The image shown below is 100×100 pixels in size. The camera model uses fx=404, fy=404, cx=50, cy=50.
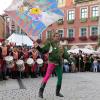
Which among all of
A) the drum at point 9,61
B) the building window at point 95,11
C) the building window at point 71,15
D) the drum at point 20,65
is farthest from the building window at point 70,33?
the drum at point 9,61

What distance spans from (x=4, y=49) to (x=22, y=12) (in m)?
1.78

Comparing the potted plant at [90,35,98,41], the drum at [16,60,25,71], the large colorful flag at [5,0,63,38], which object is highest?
the large colorful flag at [5,0,63,38]

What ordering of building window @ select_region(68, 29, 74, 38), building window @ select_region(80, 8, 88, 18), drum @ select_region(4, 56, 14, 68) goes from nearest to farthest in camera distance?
1. drum @ select_region(4, 56, 14, 68)
2. building window @ select_region(80, 8, 88, 18)
3. building window @ select_region(68, 29, 74, 38)

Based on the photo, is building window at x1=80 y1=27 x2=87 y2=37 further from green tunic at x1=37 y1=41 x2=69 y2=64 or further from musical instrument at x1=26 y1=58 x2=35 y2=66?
green tunic at x1=37 y1=41 x2=69 y2=64

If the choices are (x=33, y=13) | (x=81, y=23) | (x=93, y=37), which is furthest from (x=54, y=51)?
(x=81, y=23)

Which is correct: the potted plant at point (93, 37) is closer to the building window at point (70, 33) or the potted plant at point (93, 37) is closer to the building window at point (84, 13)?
the building window at point (84, 13)

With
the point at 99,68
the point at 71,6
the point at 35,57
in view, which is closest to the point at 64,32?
the point at 71,6

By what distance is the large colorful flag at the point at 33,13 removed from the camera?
15.7 m

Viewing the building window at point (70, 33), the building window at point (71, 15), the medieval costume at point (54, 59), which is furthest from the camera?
the building window at point (71, 15)

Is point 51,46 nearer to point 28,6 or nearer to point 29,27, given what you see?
point 29,27

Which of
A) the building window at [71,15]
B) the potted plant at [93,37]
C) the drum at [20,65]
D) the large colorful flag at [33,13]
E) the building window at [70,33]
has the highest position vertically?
the building window at [71,15]

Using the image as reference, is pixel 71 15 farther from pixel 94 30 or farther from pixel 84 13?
pixel 94 30

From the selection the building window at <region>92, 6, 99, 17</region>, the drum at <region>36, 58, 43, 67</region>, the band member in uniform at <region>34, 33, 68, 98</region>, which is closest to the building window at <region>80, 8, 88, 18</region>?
the building window at <region>92, 6, 99, 17</region>

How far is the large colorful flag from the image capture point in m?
15.7
